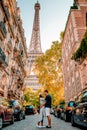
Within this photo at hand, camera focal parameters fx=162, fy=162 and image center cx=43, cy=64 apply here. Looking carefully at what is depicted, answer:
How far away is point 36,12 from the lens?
411ft

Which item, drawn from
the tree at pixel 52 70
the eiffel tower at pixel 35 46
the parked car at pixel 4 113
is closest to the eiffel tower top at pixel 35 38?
the eiffel tower at pixel 35 46

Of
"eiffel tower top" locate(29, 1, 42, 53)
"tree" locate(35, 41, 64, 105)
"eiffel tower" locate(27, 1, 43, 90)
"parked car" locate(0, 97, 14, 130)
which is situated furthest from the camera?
"eiffel tower top" locate(29, 1, 42, 53)

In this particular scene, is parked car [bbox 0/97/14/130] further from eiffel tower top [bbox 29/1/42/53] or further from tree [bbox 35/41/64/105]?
eiffel tower top [bbox 29/1/42/53]

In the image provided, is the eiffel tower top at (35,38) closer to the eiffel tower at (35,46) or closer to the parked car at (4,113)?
the eiffel tower at (35,46)

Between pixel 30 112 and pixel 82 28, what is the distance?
16.6 metres

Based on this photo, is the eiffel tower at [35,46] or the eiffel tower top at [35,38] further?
the eiffel tower top at [35,38]

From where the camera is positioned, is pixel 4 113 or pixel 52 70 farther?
pixel 52 70

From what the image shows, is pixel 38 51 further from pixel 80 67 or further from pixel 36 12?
pixel 80 67

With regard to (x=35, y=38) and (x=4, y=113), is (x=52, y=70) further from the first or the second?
(x=35, y=38)

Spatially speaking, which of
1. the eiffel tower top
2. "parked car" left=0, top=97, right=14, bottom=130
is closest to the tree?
"parked car" left=0, top=97, right=14, bottom=130

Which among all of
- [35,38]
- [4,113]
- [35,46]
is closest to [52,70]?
[4,113]

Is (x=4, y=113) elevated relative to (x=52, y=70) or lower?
lower

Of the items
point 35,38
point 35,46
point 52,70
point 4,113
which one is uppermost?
point 35,38

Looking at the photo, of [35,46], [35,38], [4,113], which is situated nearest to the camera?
[4,113]
